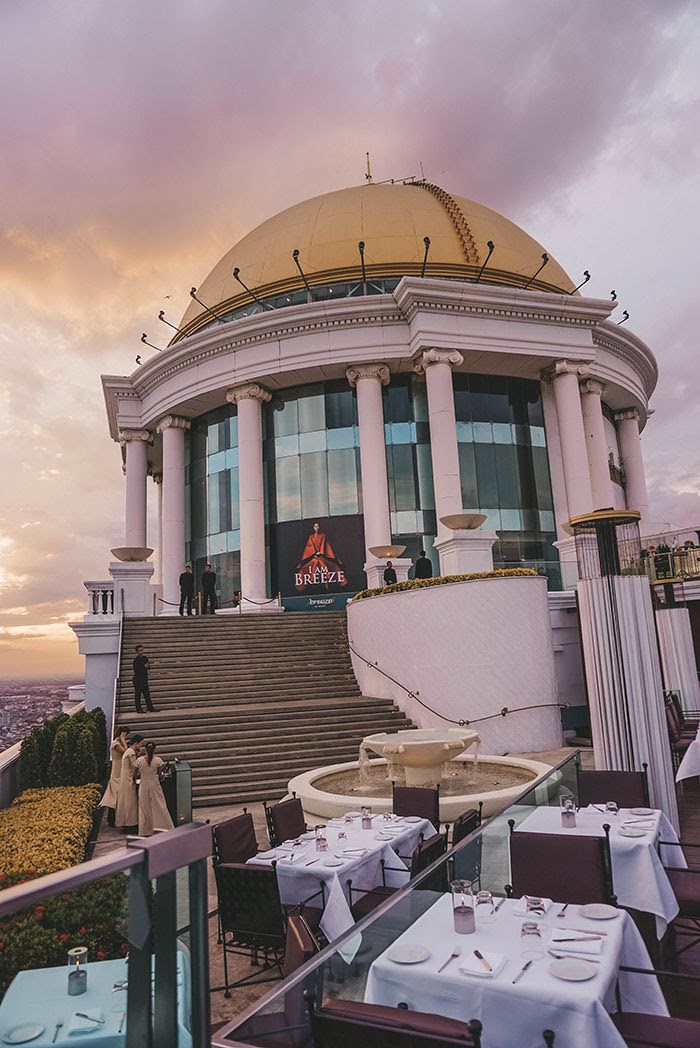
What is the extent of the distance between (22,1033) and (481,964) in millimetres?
2411

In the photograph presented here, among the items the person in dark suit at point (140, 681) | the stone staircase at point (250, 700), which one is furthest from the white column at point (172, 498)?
the person in dark suit at point (140, 681)

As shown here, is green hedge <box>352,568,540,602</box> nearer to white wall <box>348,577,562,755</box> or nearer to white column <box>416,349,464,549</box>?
white wall <box>348,577,562,755</box>

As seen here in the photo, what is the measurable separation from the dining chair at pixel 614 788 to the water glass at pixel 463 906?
11.0 ft

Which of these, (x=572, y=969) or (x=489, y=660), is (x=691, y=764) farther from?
(x=572, y=969)

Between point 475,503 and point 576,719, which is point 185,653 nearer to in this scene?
point 576,719

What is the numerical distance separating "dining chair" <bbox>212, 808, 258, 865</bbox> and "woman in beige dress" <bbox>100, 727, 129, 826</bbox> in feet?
16.7

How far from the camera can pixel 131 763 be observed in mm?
11406

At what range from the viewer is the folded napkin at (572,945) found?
4.14 m

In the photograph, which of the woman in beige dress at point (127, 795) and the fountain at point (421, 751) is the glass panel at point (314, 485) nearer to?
the fountain at point (421, 751)

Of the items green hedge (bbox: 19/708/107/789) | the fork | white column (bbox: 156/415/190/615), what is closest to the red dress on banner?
white column (bbox: 156/415/190/615)

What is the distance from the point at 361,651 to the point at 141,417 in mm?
19450

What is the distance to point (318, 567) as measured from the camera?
95.7 feet

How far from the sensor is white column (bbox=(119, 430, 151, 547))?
111 ft

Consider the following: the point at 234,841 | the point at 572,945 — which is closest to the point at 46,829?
the point at 234,841
